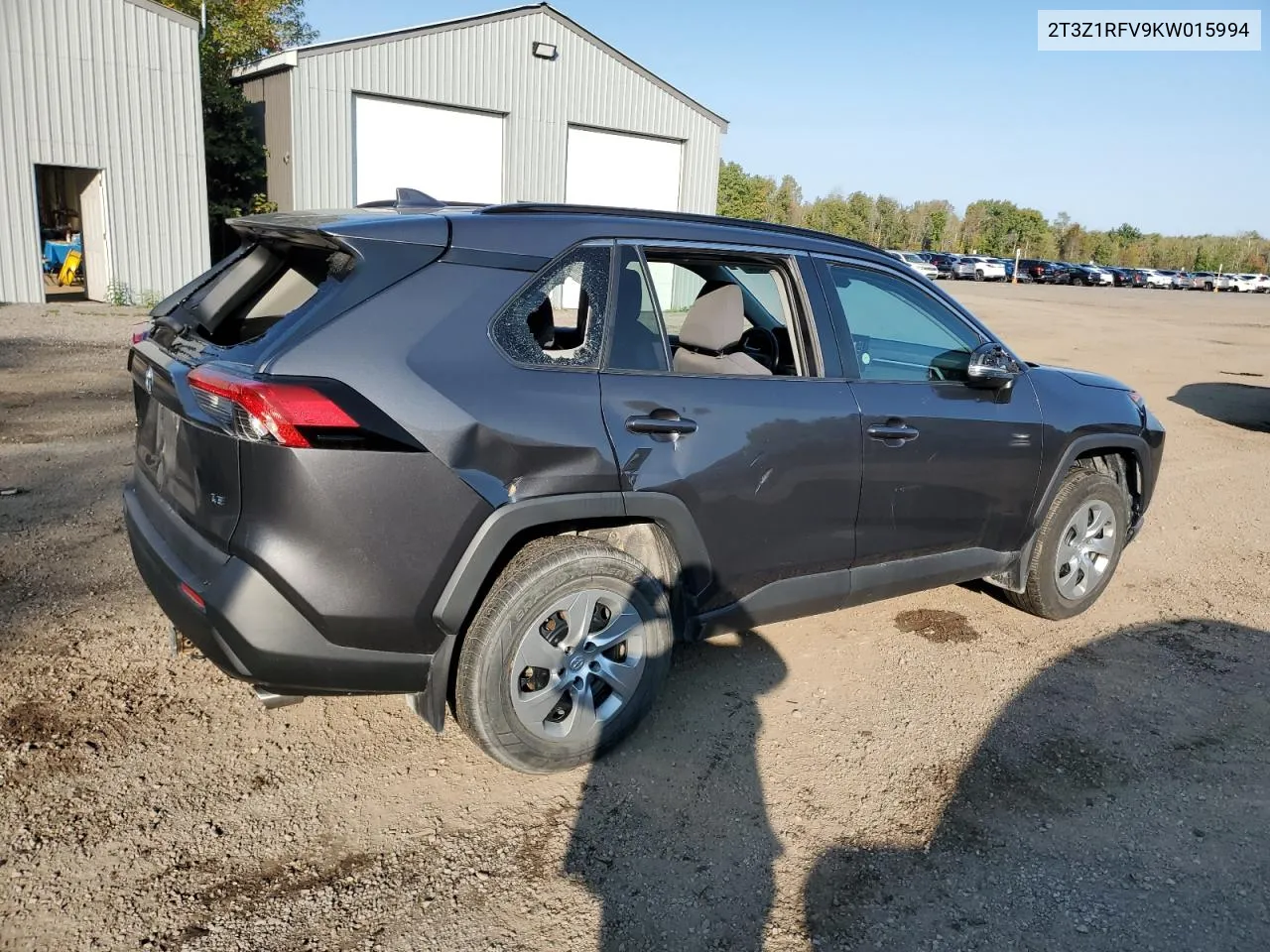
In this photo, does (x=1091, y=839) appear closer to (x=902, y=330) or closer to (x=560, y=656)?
(x=560, y=656)

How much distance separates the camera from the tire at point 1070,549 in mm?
4613

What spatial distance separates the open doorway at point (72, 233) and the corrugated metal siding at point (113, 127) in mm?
326

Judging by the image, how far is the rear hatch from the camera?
8.54 ft

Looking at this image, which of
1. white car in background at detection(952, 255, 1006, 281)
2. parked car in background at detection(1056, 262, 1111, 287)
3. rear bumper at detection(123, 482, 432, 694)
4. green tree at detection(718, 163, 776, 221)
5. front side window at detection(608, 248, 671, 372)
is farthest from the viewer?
parked car in background at detection(1056, 262, 1111, 287)

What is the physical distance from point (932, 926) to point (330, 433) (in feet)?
7.07

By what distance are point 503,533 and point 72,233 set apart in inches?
930

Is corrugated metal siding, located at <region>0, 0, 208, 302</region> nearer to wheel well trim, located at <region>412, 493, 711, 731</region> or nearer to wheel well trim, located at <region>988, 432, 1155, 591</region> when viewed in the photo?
wheel well trim, located at <region>412, 493, 711, 731</region>

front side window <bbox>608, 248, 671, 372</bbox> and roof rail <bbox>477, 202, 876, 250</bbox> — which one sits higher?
roof rail <bbox>477, 202, 876, 250</bbox>

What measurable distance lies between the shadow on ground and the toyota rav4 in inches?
338

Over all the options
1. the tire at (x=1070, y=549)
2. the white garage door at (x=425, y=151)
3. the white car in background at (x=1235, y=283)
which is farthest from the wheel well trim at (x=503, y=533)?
the white car in background at (x=1235, y=283)

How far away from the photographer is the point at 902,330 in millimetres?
4281

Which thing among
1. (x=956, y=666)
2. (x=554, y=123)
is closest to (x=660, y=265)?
(x=956, y=666)

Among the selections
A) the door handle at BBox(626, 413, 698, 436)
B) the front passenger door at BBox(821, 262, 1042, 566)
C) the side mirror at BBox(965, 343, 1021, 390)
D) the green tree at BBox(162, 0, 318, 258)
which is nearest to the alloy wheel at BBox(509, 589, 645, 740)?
the door handle at BBox(626, 413, 698, 436)

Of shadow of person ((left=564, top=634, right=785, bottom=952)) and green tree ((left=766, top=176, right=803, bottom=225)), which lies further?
green tree ((left=766, top=176, right=803, bottom=225))
